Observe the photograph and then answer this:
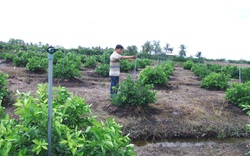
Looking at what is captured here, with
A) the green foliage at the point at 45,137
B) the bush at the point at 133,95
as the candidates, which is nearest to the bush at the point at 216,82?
the bush at the point at 133,95

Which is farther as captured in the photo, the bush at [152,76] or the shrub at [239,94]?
the bush at [152,76]

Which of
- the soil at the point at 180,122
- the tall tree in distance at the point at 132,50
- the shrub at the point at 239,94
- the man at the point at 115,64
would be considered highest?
the tall tree in distance at the point at 132,50

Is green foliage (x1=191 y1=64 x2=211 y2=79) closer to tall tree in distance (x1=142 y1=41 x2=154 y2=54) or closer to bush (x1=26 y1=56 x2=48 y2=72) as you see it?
bush (x1=26 y1=56 x2=48 y2=72)

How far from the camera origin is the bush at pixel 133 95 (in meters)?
5.82

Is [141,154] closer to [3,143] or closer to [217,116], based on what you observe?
[3,143]

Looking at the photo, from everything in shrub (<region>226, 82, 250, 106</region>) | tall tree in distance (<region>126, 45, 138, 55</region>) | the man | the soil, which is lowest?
the soil

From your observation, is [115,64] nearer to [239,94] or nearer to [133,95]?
[133,95]

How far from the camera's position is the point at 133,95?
5.88 meters

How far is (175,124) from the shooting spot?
18.1 ft

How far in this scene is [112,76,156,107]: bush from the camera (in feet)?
19.1

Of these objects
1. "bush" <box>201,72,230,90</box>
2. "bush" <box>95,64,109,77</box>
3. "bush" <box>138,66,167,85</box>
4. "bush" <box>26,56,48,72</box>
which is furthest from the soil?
"bush" <box>26,56,48,72</box>

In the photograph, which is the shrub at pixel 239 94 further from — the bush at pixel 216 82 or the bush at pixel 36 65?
the bush at pixel 36 65

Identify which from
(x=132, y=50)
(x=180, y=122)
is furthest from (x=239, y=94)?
(x=132, y=50)

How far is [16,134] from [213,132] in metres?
4.65
